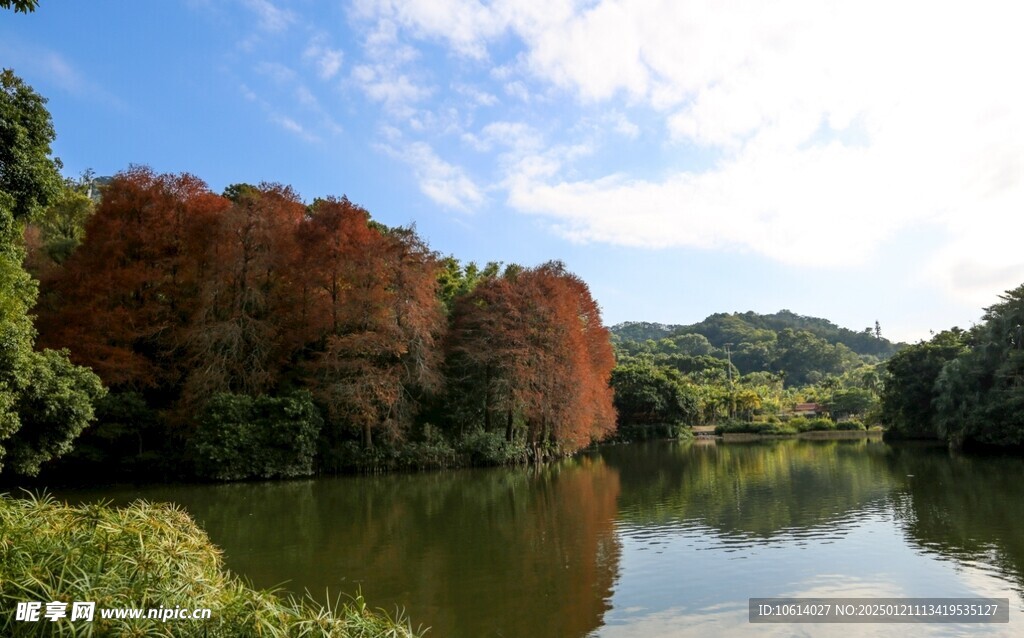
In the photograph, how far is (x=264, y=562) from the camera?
1146cm

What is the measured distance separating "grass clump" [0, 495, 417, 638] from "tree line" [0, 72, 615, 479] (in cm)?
1970

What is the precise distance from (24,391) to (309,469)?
40.9ft

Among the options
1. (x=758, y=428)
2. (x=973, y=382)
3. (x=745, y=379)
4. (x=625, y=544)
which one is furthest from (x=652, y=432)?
(x=625, y=544)

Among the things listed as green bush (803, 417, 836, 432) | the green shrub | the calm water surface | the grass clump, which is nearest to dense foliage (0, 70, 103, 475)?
the calm water surface

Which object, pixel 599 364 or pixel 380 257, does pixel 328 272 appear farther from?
pixel 599 364

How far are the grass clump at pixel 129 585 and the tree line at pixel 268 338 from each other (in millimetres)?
19704

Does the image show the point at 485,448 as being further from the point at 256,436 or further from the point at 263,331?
the point at 263,331

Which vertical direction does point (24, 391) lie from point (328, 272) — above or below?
below

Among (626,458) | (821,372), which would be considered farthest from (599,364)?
(821,372)

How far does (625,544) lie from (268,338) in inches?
757

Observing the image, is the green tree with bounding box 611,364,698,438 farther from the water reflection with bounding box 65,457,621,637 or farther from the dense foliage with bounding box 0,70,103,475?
the dense foliage with bounding box 0,70,103,475

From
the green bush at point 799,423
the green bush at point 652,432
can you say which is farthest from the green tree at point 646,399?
the green bush at point 799,423

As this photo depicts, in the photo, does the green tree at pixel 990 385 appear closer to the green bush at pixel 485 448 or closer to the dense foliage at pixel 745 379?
the dense foliage at pixel 745 379

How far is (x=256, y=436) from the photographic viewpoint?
80.8 feet
